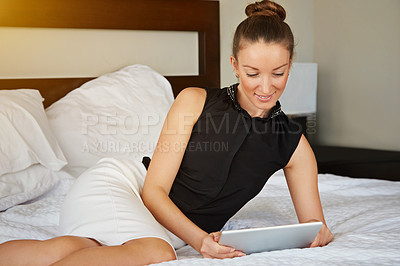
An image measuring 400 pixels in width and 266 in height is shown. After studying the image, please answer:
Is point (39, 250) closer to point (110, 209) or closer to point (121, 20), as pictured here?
point (110, 209)

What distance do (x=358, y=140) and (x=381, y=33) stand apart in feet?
2.60

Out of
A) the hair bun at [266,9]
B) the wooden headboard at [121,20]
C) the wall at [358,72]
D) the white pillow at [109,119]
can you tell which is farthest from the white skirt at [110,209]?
the wall at [358,72]

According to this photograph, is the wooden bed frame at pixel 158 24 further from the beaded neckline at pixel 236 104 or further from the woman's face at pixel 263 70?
the woman's face at pixel 263 70

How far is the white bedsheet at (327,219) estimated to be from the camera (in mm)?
1068

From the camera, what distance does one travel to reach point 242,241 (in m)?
1.09

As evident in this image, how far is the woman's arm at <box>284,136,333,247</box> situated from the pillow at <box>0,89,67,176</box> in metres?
1.07

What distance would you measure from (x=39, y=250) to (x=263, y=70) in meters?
0.74

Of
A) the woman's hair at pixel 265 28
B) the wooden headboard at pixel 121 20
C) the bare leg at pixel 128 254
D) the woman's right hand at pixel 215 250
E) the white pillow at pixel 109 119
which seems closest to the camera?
the bare leg at pixel 128 254

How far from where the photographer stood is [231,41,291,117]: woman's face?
4.28ft

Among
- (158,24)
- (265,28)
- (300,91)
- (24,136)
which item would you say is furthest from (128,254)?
(300,91)

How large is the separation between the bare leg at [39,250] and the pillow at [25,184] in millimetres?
754

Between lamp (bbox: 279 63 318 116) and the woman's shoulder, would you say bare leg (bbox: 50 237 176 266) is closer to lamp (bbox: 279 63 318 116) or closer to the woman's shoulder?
the woman's shoulder

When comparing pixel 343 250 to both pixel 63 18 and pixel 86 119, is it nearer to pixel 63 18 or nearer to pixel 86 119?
pixel 86 119

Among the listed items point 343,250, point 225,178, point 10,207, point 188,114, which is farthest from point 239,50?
point 10,207
